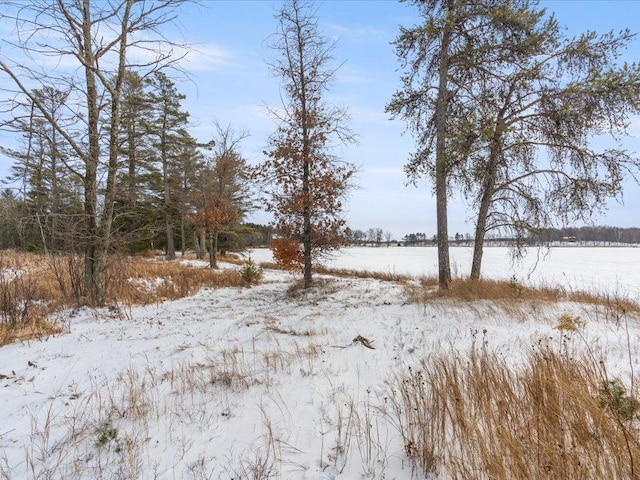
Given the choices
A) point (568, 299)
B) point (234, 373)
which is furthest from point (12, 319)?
point (568, 299)

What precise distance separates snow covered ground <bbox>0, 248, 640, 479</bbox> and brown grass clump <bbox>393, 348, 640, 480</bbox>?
288mm

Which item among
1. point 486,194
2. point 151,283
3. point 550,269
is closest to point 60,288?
point 151,283

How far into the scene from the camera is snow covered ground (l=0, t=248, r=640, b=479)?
2510mm

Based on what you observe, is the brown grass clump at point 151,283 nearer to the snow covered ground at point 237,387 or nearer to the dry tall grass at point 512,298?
the snow covered ground at point 237,387

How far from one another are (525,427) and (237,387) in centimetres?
286

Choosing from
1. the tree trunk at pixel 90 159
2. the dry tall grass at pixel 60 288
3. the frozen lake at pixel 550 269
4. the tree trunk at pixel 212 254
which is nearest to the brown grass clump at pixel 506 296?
the frozen lake at pixel 550 269

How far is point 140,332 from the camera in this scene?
6301mm

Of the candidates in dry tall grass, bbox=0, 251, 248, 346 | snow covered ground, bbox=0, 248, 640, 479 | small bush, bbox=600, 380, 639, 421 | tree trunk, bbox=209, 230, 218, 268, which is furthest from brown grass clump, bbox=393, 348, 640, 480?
tree trunk, bbox=209, 230, 218, 268

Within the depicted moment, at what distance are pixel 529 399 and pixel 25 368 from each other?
20.7ft

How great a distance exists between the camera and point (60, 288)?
8.18 meters

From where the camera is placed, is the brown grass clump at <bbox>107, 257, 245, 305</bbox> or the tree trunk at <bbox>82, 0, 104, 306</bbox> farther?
the brown grass clump at <bbox>107, 257, 245, 305</bbox>

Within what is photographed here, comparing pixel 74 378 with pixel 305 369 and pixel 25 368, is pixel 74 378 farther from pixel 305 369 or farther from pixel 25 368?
pixel 305 369

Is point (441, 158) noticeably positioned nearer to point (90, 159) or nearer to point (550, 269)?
point (90, 159)

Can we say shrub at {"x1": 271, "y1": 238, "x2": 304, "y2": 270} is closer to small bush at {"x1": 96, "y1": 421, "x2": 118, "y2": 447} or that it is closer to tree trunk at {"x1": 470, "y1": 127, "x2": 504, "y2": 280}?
tree trunk at {"x1": 470, "y1": 127, "x2": 504, "y2": 280}
